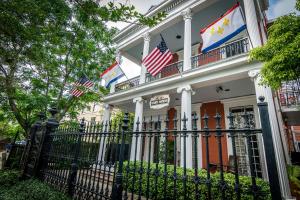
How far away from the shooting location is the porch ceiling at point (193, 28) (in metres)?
8.52

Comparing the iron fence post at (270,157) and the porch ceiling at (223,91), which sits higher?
the porch ceiling at (223,91)

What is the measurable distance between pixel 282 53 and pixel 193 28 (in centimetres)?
667

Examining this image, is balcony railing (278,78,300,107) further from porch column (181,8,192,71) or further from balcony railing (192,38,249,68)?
porch column (181,8,192,71)

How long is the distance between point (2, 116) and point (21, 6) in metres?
9.02

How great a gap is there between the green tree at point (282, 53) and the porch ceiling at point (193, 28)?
4269mm

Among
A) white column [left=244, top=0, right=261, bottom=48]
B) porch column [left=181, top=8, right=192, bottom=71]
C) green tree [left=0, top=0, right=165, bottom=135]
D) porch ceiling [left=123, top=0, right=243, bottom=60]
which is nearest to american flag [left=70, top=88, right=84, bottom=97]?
green tree [left=0, top=0, right=165, bottom=135]

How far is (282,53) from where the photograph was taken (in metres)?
4.27

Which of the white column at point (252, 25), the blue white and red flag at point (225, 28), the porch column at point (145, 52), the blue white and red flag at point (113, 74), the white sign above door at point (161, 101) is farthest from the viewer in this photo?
the porch column at point (145, 52)

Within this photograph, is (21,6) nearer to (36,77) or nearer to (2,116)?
(36,77)

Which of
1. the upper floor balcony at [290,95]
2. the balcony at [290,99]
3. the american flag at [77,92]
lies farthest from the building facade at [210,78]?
the american flag at [77,92]

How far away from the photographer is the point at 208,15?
9070 mm

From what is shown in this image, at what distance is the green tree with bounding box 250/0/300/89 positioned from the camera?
419 cm

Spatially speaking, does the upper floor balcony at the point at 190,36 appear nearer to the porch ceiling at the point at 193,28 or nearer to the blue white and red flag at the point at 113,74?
the porch ceiling at the point at 193,28

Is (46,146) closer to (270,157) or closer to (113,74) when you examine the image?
(113,74)
